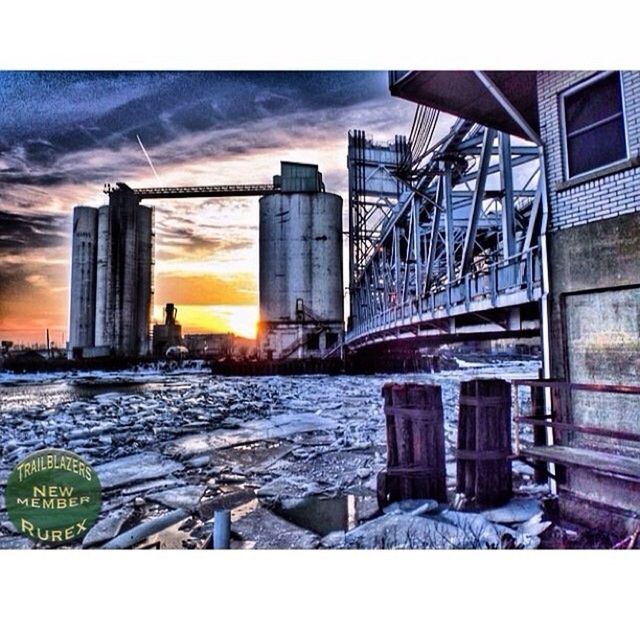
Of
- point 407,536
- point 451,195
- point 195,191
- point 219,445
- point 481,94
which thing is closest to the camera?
point 407,536

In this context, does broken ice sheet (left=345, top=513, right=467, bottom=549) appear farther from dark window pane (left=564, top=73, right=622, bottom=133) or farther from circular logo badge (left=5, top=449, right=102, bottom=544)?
dark window pane (left=564, top=73, right=622, bottom=133)

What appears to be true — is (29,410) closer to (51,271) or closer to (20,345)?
(20,345)

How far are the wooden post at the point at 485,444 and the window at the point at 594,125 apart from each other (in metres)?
1.89

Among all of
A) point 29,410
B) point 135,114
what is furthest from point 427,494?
point 29,410

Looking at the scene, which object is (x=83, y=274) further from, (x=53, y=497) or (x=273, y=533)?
(x=273, y=533)

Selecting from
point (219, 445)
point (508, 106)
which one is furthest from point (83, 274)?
point (508, 106)

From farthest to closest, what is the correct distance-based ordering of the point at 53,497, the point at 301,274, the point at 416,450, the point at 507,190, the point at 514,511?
the point at 301,274
the point at 507,190
the point at 53,497
the point at 416,450
the point at 514,511

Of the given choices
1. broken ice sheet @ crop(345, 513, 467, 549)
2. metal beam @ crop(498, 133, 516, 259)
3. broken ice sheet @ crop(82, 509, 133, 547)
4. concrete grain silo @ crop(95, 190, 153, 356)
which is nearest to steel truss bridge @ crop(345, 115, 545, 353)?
metal beam @ crop(498, 133, 516, 259)

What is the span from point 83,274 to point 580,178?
5.82 metres

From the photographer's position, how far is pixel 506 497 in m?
3.34

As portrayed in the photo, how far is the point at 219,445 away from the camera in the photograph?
202 inches

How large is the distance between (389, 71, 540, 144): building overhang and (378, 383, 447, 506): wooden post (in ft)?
8.16

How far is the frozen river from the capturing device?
11.3 ft

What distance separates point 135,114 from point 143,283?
2582mm
